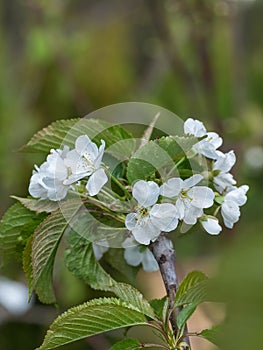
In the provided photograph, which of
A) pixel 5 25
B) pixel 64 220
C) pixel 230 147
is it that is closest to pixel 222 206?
pixel 64 220

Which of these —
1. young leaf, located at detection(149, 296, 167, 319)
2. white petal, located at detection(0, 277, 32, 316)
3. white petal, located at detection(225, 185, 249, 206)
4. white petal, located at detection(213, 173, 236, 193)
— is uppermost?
white petal, located at detection(213, 173, 236, 193)

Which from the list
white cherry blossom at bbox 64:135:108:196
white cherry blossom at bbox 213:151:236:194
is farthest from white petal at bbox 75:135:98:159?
white cherry blossom at bbox 213:151:236:194

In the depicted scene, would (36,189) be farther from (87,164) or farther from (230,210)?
(230,210)

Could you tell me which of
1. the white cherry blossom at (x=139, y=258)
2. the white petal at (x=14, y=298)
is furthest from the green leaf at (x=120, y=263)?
the white petal at (x=14, y=298)

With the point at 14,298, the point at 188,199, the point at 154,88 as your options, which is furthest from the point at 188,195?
the point at 154,88

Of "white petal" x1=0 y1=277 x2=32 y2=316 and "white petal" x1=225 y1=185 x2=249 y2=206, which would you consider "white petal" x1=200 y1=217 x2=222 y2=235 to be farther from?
"white petal" x1=0 y1=277 x2=32 y2=316

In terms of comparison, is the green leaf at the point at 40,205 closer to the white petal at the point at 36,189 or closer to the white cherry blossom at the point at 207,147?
the white petal at the point at 36,189

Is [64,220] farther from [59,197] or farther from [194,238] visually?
[194,238]
